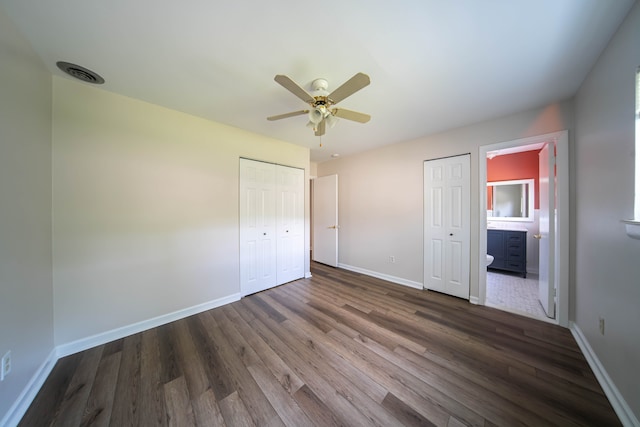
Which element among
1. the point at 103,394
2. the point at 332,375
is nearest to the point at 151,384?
the point at 103,394

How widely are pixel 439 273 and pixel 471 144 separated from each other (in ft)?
6.23

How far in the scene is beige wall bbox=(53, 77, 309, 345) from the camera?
179 cm

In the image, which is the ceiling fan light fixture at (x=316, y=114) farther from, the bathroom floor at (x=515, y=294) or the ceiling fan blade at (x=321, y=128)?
the bathroom floor at (x=515, y=294)

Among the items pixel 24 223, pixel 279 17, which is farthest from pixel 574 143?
pixel 24 223

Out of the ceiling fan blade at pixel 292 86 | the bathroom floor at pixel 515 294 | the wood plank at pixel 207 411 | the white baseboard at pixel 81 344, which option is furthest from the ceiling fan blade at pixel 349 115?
the bathroom floor at pixel 515 294

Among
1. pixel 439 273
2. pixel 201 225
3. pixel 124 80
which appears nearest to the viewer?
pixel 124 80

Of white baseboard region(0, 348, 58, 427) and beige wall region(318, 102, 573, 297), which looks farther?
beige wall region(318, 102, 573, 297)

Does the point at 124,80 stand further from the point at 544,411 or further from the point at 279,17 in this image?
the point at 544,411

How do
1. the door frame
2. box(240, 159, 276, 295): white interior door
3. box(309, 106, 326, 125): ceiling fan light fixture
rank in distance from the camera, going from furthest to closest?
box(240, 159, 276, 295): white interior door < the door frame < box(309, 106, 326, 125): ceiling fan light fixture

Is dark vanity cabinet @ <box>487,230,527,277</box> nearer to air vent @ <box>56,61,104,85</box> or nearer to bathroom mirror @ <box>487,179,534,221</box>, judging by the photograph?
bathroom mirror @ <box>487,179,534,221</box>

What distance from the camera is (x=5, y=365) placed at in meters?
1.16

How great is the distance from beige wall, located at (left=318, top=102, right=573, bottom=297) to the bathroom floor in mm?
419

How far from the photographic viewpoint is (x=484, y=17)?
1207 millimetres

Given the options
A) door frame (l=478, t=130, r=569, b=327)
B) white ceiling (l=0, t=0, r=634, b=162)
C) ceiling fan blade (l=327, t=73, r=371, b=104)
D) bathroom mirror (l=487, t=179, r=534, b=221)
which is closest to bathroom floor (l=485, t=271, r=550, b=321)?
door frame (l=478, t=130, r=569, b=327)
